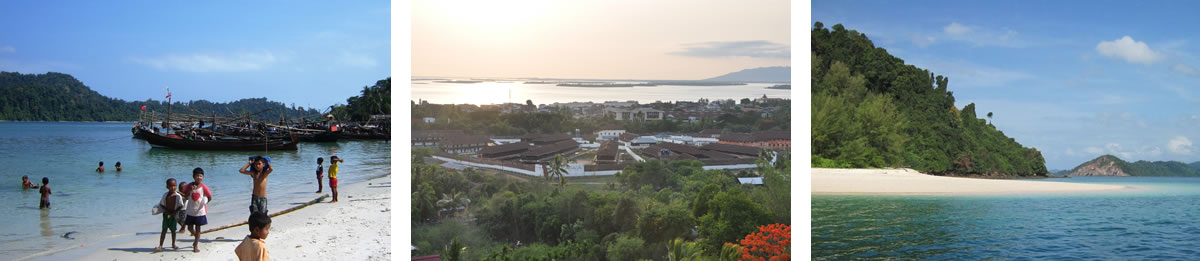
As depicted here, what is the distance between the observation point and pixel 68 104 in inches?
417

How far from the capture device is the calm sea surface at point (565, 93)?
3.61 m

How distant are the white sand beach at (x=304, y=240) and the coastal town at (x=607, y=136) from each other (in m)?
1.72

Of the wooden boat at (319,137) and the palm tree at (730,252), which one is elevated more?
the wooden boat at (319,137)

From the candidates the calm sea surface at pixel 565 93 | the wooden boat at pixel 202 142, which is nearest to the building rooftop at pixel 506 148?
the calm sea surface at pixel 565 93

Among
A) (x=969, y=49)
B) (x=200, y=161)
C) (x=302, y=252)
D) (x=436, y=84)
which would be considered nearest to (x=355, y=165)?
(x=200, y=161)

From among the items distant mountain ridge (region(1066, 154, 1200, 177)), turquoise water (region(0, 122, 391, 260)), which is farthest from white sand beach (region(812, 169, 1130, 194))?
turquoise water (region(0, 122, 391, 260))

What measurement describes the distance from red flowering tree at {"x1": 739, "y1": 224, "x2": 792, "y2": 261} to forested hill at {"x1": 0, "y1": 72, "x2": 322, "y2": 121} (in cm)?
879

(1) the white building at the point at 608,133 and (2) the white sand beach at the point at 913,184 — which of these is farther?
(2) the white sand beach at the point at 913,184

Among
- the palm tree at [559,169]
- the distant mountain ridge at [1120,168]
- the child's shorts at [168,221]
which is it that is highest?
the palm tree at [559,169]

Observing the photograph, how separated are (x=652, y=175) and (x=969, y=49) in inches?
658

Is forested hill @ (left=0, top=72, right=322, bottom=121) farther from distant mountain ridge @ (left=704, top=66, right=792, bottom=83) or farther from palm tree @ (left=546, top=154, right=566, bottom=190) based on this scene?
distant mountain ridge @ (left=704, top=66, right=792, bottom=83)

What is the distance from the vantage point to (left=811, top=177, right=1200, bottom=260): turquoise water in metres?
9.51

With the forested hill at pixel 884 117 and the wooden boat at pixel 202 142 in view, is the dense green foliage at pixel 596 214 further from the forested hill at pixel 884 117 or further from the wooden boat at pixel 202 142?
the forested hill at pixel 884 117

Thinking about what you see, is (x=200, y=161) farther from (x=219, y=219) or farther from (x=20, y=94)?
(x=219, y=219)
